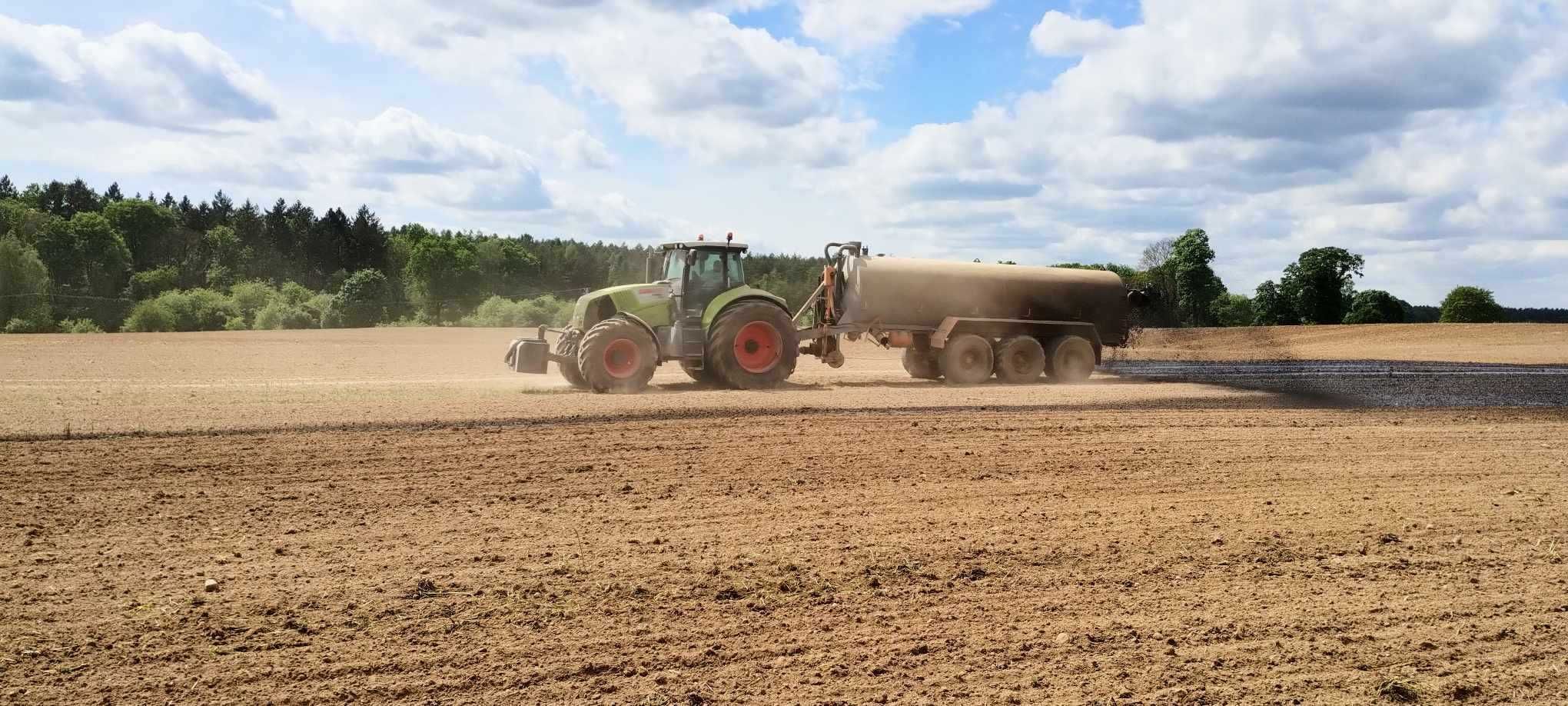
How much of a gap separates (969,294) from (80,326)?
134ft

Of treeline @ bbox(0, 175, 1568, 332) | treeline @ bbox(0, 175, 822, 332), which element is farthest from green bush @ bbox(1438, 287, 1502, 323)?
treeline @ bbox(0, 175, 822, 332)

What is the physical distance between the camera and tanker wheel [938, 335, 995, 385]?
21.0m

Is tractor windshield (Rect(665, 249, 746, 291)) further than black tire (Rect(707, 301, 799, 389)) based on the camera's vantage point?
Yes

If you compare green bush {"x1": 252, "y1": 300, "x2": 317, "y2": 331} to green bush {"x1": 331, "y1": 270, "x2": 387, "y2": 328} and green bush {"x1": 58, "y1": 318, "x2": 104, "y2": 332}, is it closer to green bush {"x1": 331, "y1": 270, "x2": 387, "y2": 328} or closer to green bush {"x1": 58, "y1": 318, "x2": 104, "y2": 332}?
green bush {"x1": 331, "y1": 270, "x2": 387, "y2": 328}

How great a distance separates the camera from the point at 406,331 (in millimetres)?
40156

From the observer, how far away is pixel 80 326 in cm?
4644

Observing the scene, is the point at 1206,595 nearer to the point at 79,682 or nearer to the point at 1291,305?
the point at 79,682

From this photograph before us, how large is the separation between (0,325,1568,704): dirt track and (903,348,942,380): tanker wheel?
29.4ft

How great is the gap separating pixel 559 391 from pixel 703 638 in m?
12.2

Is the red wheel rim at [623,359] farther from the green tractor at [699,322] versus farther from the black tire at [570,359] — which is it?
the black tire at [570,359]

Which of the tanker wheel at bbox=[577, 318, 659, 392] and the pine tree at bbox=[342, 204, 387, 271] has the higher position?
the pine tree at bbox=[342, 204, 387, 271]

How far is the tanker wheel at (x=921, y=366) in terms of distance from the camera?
22.4m

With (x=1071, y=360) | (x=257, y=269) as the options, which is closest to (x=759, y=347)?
(x=1071, y=360)

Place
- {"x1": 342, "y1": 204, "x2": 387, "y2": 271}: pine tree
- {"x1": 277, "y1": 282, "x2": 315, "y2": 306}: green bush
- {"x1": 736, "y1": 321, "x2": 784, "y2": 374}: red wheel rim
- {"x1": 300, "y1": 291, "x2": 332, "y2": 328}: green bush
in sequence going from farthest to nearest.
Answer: {"x1": 342, "y1": 204, "x2": 387, "y2": 271}: pine tree, {"x1": 277, "y1": 282, "x2": 315, "y2": 306}: green bush, {"x1": 300, "y1": 291, "x2": 332, "y2": 328}: green bush, {"x1": 736, "y1": 321, "x2": 784, "y2": 374}: red wheel rim
